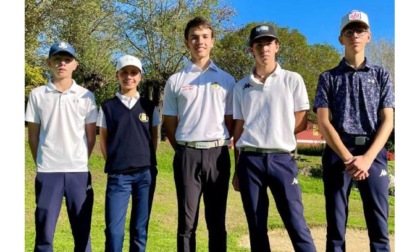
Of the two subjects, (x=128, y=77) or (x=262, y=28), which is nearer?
(x=262, y=28)

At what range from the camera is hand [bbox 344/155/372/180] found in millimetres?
3918

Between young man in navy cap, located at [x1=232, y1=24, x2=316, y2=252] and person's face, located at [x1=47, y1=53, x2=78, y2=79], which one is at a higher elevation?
person's face, located at [x1=47, y1=53, x2=78, y2=79]

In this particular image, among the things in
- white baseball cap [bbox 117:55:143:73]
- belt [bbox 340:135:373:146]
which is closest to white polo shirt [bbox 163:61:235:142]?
white baseball cap [bbox 117:55:143:73]

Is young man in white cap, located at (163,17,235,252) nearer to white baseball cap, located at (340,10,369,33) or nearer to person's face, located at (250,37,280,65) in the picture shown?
person's face, located at (250,37,280,65)

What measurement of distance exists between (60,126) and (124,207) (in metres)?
0.91

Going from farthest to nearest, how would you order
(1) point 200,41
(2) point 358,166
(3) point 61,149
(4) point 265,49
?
1. (1) point 200,41
2. (3) point 61,149
3. (4) point 265,49
4. (2) point 358,166

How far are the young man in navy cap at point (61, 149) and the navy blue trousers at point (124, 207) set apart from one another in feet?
0.65

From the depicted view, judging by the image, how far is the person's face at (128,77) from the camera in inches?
181

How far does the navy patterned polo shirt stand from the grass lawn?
4834mm

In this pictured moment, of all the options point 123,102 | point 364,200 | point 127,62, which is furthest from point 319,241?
point 127,62

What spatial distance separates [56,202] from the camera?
14.3 feet

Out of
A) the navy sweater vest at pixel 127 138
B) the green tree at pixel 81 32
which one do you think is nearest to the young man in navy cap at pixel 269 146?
the navy sweater vest at pixel 127 138

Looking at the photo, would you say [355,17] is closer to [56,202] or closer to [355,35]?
[355,35]

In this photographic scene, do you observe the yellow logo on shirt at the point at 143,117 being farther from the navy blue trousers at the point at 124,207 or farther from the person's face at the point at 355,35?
the person's face at the point at 355,35
